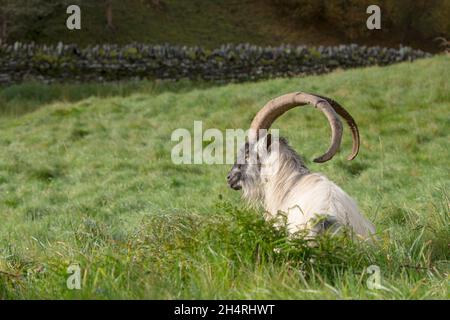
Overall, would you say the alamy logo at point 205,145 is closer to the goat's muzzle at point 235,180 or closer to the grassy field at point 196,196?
the grassy field at point 196,196

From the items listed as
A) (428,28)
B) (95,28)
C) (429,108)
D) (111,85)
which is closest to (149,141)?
(429,108)

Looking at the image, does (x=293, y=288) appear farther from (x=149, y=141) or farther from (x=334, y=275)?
(x=149, y=141)

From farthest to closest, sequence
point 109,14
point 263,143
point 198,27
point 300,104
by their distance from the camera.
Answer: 1. point 198,27
2. point 109,14
3. point 263,143
4. point 300,104

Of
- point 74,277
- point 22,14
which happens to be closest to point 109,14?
point 22,14

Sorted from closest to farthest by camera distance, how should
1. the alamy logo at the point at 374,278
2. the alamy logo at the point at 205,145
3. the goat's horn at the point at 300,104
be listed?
the alamy logo at the point at 374,278 < the goat's horn at the point at 300,104 < the alamy logo at the point at 205,145

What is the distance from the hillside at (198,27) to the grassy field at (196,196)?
26.0 feet

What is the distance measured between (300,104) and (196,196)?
4.36m

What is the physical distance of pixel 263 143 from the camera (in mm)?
6387

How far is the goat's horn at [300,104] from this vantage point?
5769mm

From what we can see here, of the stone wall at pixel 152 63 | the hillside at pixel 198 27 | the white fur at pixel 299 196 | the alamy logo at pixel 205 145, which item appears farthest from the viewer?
the hillside at pixel 198 27

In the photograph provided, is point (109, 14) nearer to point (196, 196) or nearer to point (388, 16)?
point (388, 16)

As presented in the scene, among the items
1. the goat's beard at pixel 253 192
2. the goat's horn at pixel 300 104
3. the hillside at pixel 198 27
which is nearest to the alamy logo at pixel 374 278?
the goat's horn at pixel 300 104

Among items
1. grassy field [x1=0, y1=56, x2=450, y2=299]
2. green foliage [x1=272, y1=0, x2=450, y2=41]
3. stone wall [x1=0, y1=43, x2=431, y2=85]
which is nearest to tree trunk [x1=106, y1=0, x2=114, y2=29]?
stone wall [x1=0, y1=43, x2=431, y2=85]
